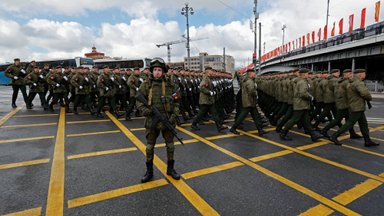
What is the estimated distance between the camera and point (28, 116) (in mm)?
8031

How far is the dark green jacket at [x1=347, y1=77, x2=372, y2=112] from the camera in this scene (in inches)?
199

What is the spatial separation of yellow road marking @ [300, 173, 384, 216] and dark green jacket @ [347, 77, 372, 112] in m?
2.30

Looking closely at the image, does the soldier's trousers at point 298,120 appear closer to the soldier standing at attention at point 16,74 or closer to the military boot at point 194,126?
the military boot at point 194,126

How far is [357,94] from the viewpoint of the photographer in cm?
520

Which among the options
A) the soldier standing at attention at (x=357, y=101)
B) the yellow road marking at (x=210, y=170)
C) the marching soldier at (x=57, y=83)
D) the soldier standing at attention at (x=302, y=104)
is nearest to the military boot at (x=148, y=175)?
the yellow road marking at (x=210, y=170)

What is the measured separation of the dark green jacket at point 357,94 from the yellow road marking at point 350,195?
230 cm

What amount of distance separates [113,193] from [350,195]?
10.1 ft

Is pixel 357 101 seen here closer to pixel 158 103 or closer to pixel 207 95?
pixel 207 95

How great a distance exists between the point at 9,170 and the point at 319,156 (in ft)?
17.9

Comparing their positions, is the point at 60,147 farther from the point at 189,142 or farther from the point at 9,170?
the point at 189,142

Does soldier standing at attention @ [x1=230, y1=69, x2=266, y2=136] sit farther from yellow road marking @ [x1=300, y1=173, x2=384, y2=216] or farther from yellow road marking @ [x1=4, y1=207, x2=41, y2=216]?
yellow road marking @ [x1=4, y1=207, x2=41, y2=216]

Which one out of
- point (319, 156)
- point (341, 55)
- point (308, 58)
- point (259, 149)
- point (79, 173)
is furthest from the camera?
point (308, 58)

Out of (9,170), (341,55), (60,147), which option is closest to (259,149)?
(60,147)

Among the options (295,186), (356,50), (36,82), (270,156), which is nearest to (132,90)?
(36,82)
